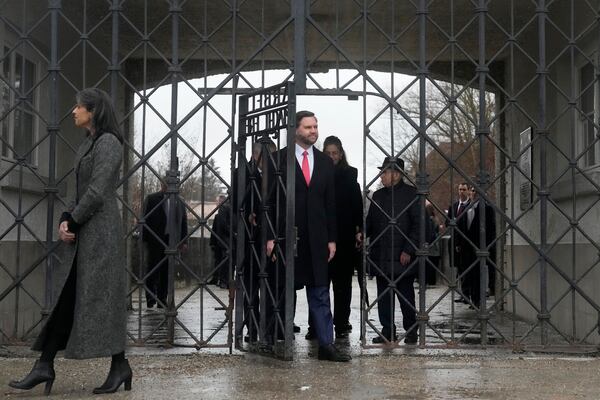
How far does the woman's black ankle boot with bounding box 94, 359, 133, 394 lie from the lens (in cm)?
685

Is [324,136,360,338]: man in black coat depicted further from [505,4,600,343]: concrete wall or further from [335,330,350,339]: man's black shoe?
[505,4,600,343]: concrete wall

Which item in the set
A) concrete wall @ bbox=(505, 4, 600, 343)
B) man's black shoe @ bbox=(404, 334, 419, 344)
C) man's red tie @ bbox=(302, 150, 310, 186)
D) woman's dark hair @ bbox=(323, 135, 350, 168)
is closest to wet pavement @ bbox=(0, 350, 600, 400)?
man's black shoe @ bbox=(404, 334, 419, 344)

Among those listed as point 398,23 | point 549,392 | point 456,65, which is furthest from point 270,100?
point 456,65

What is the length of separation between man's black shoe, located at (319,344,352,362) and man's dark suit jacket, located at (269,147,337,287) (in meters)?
0.55

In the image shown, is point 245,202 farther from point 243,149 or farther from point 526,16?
point 526,16

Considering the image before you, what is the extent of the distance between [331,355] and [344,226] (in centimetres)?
252

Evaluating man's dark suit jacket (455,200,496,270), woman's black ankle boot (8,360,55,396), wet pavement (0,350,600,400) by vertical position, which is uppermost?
man's dark suit jacket (455,200,496,270)

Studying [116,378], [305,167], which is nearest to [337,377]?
[116,378]

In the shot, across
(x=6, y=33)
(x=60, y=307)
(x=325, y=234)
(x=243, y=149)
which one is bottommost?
(x=60, y=307)

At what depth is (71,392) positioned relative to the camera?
703 cm

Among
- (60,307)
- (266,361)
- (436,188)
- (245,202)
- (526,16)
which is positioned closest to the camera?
(60,307)

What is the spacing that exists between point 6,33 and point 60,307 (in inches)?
168

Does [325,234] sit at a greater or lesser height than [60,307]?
greater

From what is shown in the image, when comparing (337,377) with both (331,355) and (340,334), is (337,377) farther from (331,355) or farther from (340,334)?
(340,334)
